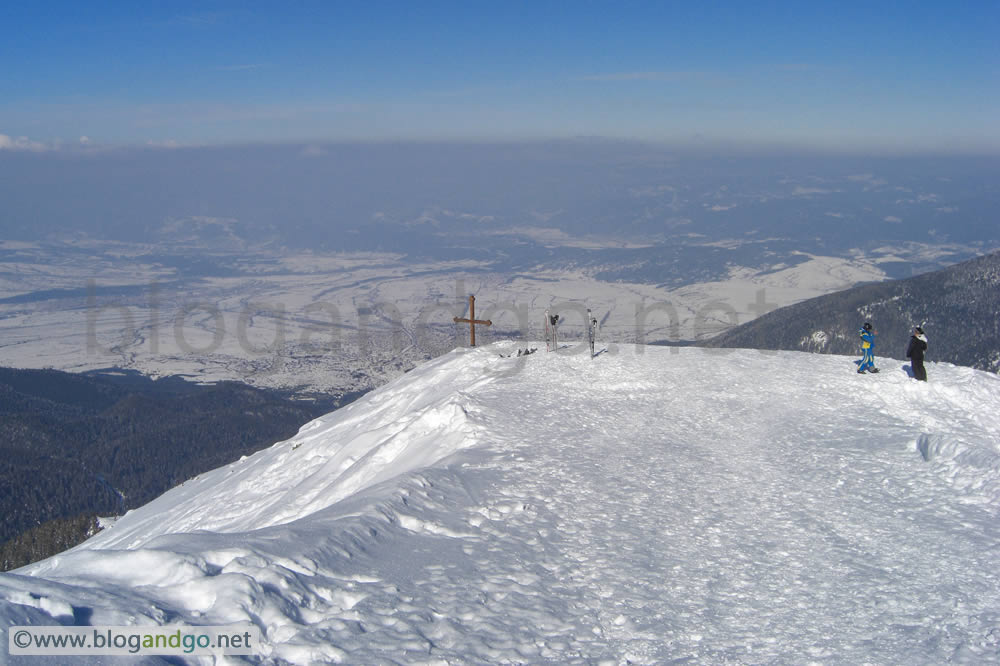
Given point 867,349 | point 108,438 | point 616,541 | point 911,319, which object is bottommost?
point 108,438

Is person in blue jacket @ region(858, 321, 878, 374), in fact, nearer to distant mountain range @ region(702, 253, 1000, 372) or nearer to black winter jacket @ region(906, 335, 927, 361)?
black winter jacket @ region(906, 335, 927, 361)

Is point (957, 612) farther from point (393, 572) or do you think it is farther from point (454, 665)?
point (393, 572)

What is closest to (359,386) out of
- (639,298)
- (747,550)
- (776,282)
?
(639,298)

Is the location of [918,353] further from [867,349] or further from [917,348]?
[867,349]

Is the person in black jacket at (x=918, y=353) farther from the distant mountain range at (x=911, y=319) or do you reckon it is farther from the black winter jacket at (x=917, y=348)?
the distant mountain range at (x=911, y=319)

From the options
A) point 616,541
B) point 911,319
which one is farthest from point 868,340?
point 911,319

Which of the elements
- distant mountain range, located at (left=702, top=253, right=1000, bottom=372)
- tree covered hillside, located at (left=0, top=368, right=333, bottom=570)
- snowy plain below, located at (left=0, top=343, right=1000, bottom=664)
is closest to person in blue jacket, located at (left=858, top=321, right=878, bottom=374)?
snowy plain below, located at (left=0, top=343, right=1000, bottom=664)

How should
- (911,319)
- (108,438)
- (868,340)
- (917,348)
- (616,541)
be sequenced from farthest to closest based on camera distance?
(108,438) → (911,319) → (868,340) → (917,348) → (616,541)

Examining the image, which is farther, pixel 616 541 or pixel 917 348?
pixel 917 348
